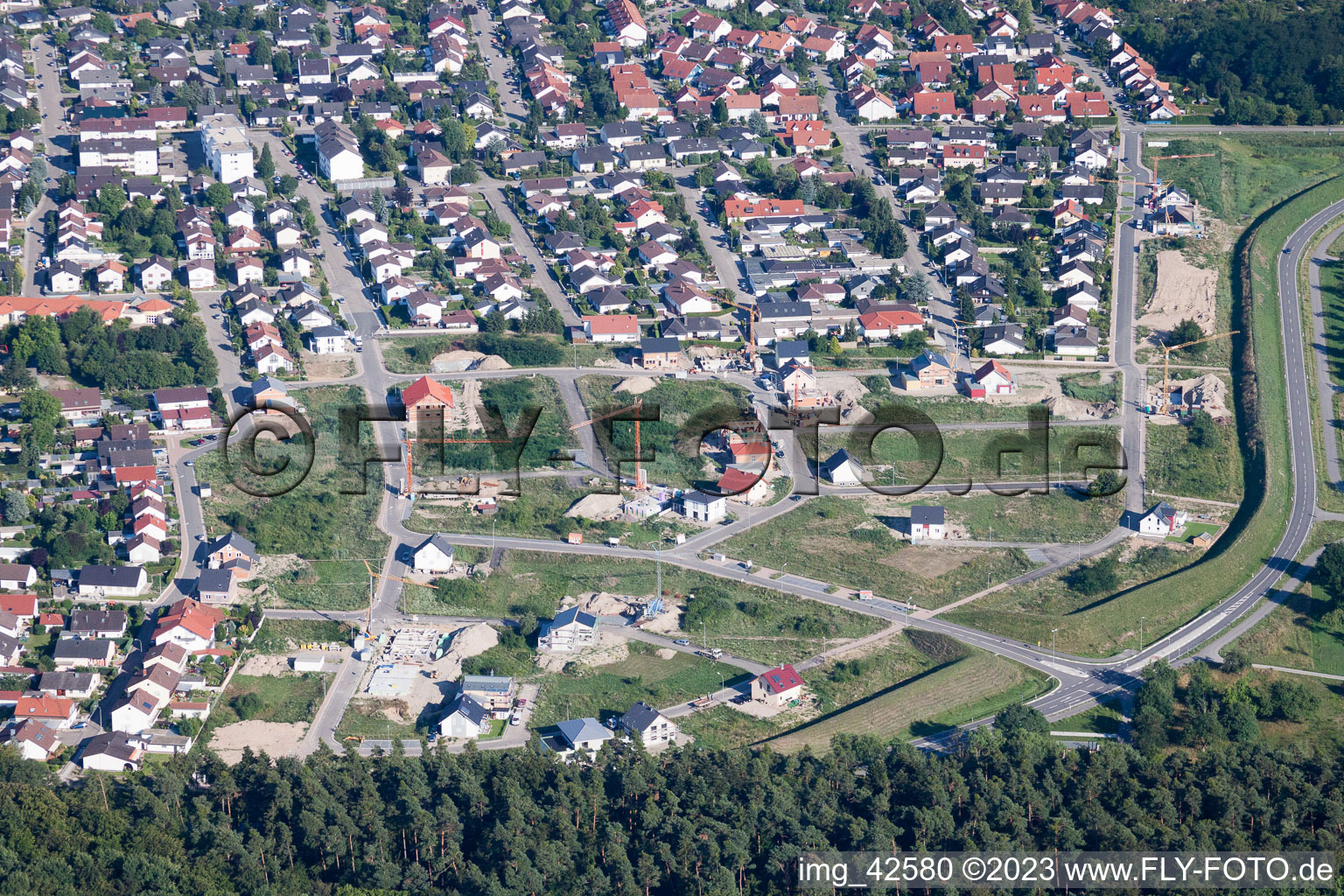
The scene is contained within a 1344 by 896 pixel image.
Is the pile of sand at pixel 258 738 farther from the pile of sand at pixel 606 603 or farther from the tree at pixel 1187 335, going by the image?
the tree at pixel 1187 335

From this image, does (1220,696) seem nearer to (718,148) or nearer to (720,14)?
(718,148)

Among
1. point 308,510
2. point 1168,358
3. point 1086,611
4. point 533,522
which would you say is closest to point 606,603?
point 533,522

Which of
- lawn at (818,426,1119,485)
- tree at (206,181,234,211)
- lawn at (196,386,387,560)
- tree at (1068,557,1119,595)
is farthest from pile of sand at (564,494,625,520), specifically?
tree at (206,181,234,211)

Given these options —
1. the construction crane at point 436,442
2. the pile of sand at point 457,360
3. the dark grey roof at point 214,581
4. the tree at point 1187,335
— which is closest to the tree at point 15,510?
the dark grey roof at point 214,581

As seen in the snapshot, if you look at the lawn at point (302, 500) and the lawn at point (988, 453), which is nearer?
the lawn at point (302, 500)

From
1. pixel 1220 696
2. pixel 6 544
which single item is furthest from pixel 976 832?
pixel 6 544

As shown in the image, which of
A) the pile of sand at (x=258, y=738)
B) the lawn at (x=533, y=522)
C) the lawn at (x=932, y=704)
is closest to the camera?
the pile of sand at (x=258, y=738)

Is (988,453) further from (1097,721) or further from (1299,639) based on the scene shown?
(1097,721)
